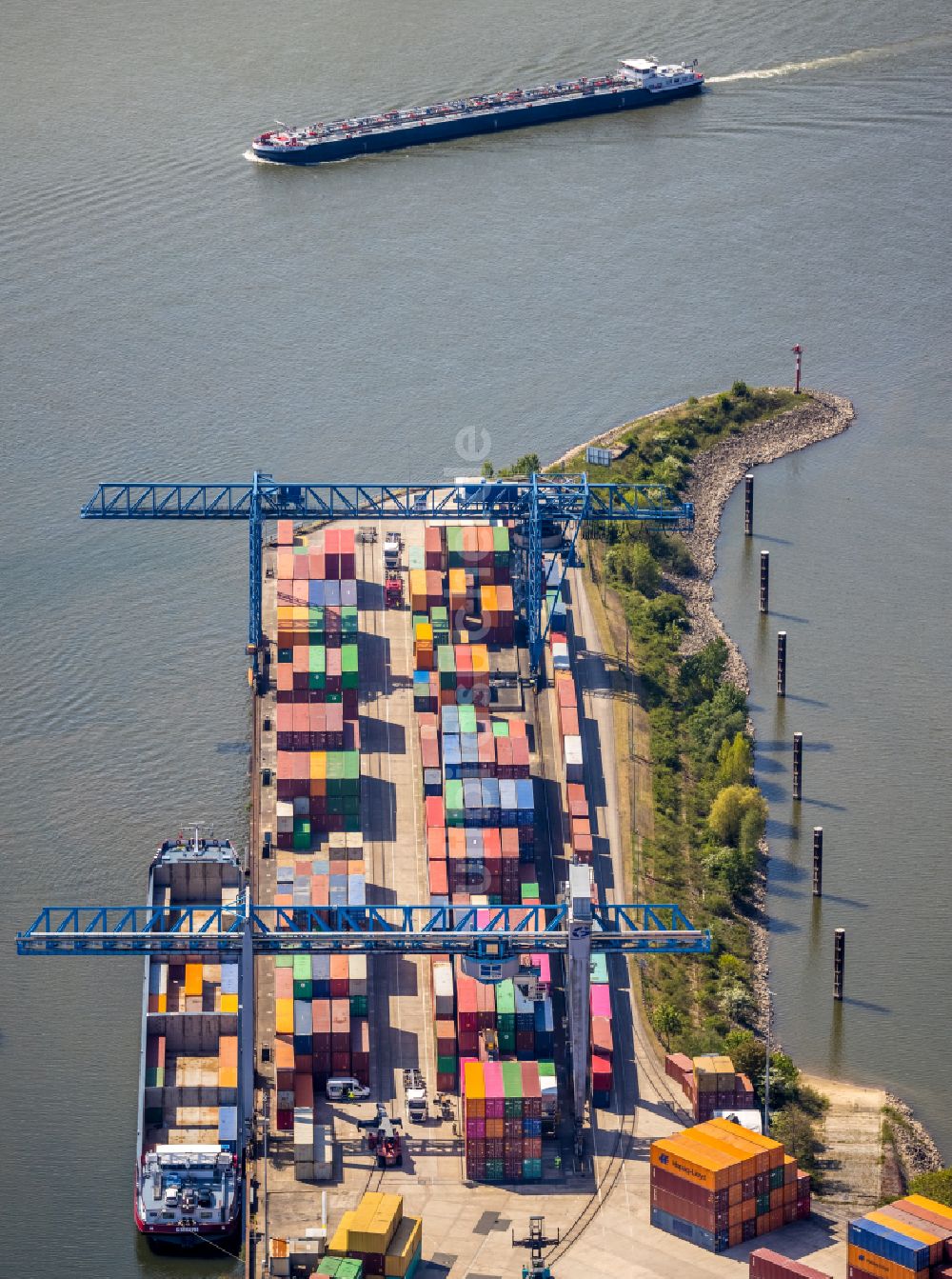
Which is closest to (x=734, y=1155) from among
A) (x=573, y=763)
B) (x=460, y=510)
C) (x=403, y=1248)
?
(x=403, y=1248)

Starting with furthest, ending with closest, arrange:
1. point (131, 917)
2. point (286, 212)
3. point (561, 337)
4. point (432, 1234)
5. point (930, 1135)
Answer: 1. point (286, 212)
2. point (561, 337)
3. point (131, 917)
4. point (930, 1135)
5. point (432, 1234)

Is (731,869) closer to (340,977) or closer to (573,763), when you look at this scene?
(573,763)

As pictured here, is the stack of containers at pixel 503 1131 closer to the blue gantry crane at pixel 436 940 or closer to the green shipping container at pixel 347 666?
the blue gantry crane at pixel 436 940

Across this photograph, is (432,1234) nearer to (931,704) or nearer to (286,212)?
(931,704)

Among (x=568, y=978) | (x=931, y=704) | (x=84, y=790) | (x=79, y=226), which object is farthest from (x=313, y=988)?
(x=79, y=226)

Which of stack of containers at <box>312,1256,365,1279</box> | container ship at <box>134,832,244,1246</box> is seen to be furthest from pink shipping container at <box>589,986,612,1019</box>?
stack of containers at <box>312,1256,365,1279</box>

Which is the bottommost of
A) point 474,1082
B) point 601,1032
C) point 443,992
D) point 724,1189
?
point 724,1189

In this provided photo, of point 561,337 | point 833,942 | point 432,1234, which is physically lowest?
point 432,1234
